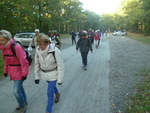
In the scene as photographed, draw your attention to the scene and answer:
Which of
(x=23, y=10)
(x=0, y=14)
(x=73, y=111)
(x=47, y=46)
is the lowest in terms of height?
(x=73, y=111)

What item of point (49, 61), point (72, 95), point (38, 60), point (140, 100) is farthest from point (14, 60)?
point (140, 100)

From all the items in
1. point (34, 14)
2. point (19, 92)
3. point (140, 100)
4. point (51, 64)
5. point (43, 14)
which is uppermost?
point (43, 14)

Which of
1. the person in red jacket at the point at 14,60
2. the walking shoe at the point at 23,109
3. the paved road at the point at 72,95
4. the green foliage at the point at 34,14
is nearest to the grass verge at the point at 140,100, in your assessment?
the paved road at the point at 72,95

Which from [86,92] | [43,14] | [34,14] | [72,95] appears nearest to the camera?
[72,95]

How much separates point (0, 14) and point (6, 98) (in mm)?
12656

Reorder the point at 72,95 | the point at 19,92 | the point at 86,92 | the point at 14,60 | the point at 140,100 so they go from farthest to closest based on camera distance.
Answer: the point at 86,92 → the point at 72,95 → the point at 140,100 → the point at 19,92 → the point at 14,60

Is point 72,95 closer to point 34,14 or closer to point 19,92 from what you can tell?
point 19,92

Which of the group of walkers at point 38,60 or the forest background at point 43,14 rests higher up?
the forest background at point 43,14

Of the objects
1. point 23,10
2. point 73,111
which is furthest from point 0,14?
point 73,111

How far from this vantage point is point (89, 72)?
21.3ft

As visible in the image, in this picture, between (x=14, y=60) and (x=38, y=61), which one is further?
(x=38, y=61)

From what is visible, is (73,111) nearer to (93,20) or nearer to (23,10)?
(23,10)

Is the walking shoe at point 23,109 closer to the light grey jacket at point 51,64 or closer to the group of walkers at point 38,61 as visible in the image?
the group of walkers at point 38,61

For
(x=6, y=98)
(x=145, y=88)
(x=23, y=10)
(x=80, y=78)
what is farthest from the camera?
(x=23, y=10)
